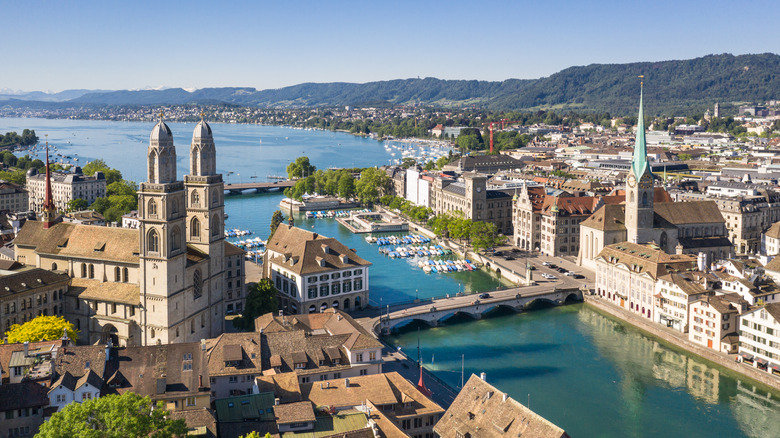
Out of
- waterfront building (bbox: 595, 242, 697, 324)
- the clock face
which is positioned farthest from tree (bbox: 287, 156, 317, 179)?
waterfront building (bbox: 595, 242, 697, 324)

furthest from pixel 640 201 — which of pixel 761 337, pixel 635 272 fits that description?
pixel 761 337

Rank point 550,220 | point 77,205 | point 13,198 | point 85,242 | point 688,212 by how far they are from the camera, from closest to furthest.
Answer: point 85,242, point 688,212, point 550,220, point 13,198, point 77,205

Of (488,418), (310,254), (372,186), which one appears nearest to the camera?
(488,418)

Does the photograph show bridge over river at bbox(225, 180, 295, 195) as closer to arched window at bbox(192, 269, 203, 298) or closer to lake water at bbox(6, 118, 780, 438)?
lake water at bbox(6, 118, 780, 438)

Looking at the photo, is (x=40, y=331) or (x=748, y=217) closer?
(x=40, y=331)

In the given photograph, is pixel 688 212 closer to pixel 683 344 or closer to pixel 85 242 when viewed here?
pixel 683 344

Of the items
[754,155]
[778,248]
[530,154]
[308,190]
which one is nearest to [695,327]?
[778,248]
